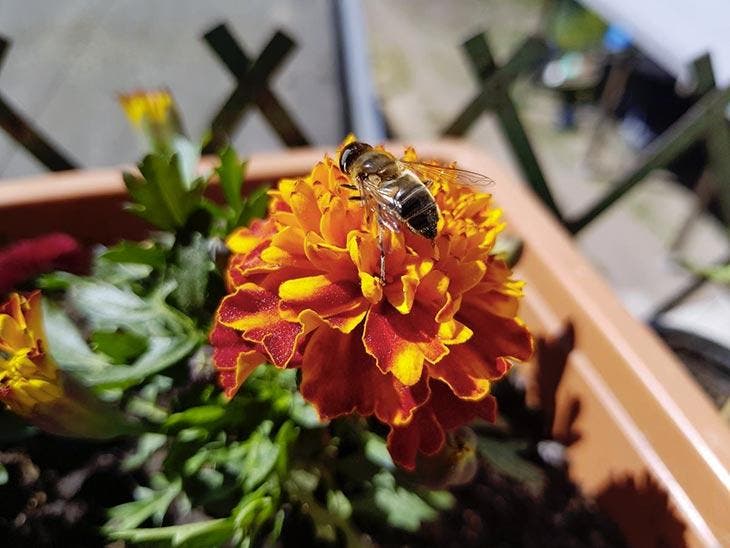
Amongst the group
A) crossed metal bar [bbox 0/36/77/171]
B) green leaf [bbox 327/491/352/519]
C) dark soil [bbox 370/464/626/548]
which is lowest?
dark soil [bbox 370/464/626/548]

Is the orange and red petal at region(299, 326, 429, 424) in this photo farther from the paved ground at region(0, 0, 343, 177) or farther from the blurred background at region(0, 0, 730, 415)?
the paved ground at region(0, 0, 343, 177)

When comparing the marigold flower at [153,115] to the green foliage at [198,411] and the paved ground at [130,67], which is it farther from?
the paved ground at [130,67]

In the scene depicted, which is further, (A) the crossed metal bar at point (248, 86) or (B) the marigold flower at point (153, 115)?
(A) the crossed metal bar at point (248, 86)

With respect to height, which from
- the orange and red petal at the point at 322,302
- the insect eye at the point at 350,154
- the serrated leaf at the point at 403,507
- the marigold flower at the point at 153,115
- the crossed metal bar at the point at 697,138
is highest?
the marigold flower at the point at 153,115

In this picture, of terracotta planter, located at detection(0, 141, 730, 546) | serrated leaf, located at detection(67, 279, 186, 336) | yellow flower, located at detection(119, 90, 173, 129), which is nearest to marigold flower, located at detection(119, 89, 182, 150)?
yellow flower, located at detection(119, 90, 173, 129)

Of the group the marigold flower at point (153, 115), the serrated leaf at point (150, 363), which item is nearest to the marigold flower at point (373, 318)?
the serrated leaf at point (150, 363)

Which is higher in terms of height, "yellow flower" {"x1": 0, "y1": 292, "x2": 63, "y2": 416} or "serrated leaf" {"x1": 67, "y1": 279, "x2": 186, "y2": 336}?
"serrated leaf" {"x1": 67, "y1": 279, "x2": 186, "y2": 336}
